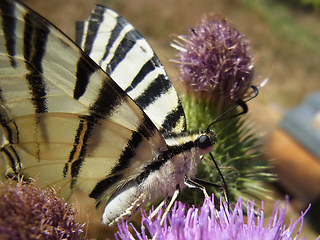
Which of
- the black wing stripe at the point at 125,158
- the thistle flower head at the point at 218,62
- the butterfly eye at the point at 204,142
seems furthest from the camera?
the thistle flower head at the point at 218,62

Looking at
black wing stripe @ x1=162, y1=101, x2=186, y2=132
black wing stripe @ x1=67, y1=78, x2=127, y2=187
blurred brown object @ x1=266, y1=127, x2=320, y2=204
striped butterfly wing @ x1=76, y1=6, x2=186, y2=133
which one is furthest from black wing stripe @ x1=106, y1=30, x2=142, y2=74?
blurred brown object @ x1=266, y1=127, x2=320, y2=204

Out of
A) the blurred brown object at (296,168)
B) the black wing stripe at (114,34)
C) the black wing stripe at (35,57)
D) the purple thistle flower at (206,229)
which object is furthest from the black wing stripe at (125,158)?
the blurred brown object at (296,168)

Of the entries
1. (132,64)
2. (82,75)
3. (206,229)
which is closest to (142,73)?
(132,64)

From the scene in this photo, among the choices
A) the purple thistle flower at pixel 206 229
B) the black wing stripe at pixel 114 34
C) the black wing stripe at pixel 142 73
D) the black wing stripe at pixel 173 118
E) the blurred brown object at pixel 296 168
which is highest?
the black wing stripe at pixel 114 34

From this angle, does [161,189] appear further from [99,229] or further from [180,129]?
[99,229]

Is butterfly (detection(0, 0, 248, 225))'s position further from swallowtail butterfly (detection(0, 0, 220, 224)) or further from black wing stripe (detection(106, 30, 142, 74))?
black wing stripe (detection(106, 30, 142, 74))

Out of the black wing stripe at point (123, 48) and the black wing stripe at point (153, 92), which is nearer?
the black wing stripe at point (153, 92)

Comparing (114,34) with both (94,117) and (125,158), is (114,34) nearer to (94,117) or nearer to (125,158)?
(94,117)

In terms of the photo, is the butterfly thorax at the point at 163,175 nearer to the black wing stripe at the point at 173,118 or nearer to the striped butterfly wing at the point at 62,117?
the striped butterfly wing at the point at 62,117
